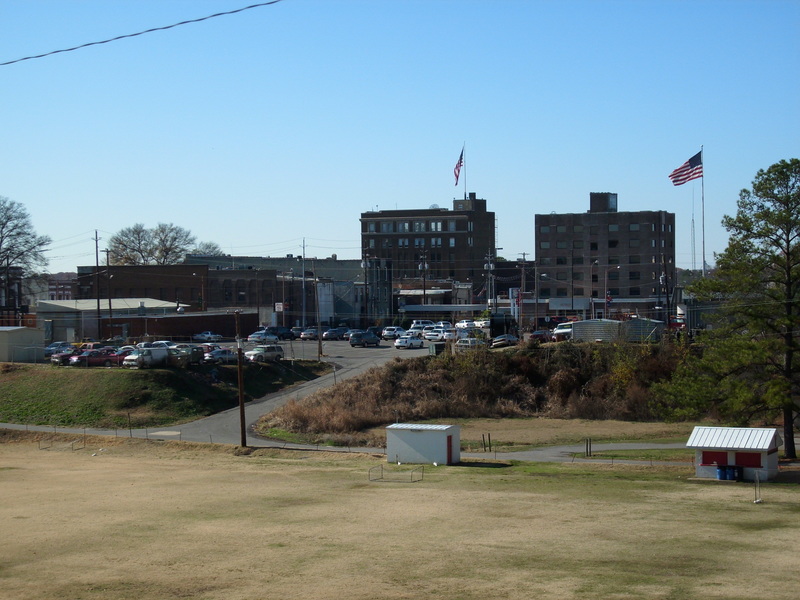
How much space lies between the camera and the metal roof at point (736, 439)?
38375 mm

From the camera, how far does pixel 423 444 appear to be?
4362 centimetres

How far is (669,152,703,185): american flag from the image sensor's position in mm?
64438

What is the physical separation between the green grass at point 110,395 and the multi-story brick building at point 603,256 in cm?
6383

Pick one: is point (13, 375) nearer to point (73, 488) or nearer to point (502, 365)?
point (73, 488)

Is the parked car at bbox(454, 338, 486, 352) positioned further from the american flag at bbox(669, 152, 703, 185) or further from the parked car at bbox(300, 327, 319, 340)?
the parked car at bbox(300, 327, 319, 340)

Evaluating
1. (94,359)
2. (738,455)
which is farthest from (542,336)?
(738,455)

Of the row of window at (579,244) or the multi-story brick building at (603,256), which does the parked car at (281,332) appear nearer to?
the multi-story brick building at (603,256)

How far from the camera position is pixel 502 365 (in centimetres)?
7200

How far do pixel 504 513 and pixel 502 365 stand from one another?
140 feet

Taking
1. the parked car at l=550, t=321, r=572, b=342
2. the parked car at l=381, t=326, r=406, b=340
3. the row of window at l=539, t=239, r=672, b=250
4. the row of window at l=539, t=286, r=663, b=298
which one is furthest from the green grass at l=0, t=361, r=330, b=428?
the row of window at l=539, t=239, r=672, b=250

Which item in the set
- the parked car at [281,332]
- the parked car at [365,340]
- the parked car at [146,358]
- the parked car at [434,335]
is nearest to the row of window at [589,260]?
the parked car at [434,335]

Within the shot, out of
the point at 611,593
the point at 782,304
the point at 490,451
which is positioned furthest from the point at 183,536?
the point at 782,304

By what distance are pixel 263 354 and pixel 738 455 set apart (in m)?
44.3

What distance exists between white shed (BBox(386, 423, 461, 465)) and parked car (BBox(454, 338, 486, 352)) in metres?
29.7
